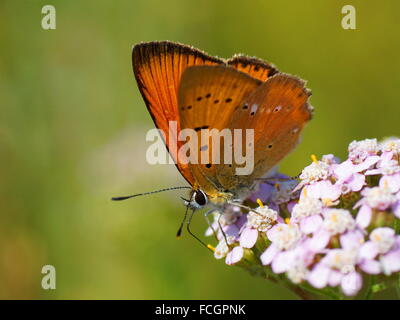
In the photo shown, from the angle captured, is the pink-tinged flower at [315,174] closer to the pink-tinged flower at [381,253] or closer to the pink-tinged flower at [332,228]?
the pink-tinged flower at [332,228]

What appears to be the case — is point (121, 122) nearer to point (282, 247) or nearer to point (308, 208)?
point (308, 208)

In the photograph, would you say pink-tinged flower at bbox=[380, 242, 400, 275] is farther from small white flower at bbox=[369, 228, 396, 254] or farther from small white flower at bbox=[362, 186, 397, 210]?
small white flower at bbox=[362, 186, 397, 210]

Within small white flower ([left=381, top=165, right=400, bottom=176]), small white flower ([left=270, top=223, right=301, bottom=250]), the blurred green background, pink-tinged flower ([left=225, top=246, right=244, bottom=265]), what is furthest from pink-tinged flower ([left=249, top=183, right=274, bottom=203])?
the blurred green background

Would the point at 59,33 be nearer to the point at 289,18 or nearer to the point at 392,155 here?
the point at 289,18

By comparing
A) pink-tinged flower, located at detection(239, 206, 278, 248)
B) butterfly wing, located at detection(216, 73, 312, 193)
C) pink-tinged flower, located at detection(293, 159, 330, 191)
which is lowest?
pink-tinged flower, located at detection(239, 206, 278, 248)

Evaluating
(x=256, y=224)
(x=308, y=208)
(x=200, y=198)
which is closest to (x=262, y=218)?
(x=256, y=224)

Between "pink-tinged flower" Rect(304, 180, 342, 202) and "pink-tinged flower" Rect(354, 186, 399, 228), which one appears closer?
"pink-tinged flower" Rect(354, 186, 399, 228)
